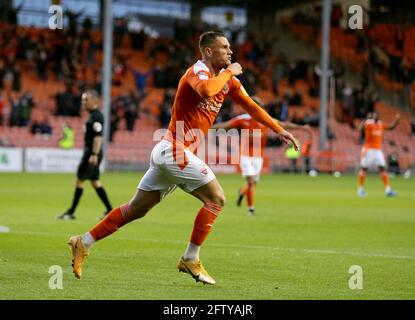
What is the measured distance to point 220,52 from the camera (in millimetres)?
9406

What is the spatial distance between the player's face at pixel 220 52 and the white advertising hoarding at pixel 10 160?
94.4 ft

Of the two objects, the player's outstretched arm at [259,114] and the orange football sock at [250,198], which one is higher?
the player's outstretched arm at [259,114]

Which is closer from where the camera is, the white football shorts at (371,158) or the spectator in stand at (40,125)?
the white football shorts at (371,158)

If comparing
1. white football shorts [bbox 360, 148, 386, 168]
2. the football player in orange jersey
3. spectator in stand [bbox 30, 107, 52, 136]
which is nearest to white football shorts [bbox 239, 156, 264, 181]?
white football shorts [bbox 360, 148, 386, 168]

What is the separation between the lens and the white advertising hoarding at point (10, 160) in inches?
1460

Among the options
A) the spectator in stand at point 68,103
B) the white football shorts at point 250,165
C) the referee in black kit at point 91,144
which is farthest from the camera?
the spectator in stand at point 68,103

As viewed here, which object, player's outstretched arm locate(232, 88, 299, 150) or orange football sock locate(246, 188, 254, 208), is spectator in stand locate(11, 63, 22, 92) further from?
player's outstretched arm locate(232, 88, 299, 150)

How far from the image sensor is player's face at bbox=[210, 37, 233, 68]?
30.8 feet

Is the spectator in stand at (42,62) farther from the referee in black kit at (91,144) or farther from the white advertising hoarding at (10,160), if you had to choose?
the referee in black kit at (91,144)

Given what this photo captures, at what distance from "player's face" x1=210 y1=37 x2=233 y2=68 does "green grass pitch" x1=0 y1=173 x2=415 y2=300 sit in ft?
7.44

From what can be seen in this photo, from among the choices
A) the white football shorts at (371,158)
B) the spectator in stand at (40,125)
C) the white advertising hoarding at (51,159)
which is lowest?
the white advertising hoarding at (51,159)

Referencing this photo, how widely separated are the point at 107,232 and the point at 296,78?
137 ft

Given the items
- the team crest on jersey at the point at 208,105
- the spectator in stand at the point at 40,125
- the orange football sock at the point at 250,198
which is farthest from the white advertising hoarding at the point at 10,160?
the team crest on jersey at the point at 208,105

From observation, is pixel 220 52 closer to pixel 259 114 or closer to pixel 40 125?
pixel 259 114
